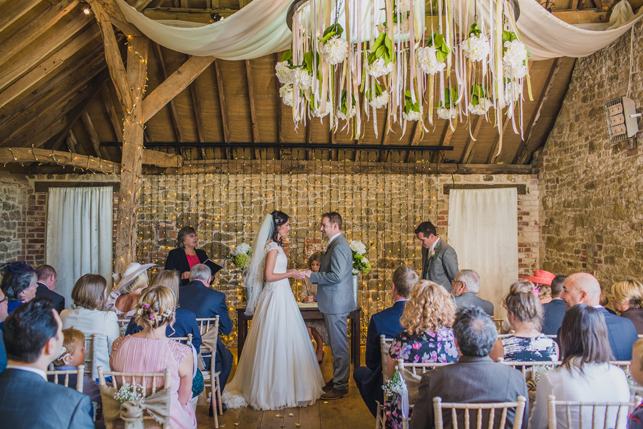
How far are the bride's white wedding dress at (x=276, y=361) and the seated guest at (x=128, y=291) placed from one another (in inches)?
40.7

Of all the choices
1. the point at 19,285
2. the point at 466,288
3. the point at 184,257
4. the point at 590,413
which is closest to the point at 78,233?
the point at 184,257

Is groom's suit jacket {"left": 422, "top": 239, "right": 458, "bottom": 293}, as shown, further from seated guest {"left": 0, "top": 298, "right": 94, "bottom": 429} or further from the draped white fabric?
seated guest {"left": 0, "top": 298, "right": 94, "bottom": 429}

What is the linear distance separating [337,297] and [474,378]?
2.35m

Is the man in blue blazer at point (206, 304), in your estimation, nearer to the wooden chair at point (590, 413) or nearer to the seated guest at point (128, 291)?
the seated guest at point (128, 291)

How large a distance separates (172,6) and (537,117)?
16.4 feet

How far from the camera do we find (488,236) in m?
7.01

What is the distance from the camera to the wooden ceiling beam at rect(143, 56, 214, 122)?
503cm

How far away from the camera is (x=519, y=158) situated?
23.6 feet

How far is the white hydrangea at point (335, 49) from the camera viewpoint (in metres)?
2.38

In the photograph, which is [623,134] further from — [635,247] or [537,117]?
[537,117]

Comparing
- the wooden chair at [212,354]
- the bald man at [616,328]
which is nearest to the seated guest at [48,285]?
the wooden chair at [212,354]

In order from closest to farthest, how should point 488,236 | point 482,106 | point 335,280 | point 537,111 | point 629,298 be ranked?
point 482,106 → point 629,298 → point 335,280 → point 537,111 → point 488,236

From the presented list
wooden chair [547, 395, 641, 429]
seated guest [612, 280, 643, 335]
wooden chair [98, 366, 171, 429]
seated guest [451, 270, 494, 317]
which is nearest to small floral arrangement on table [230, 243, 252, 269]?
seated guest [451, 270, 494, 317]

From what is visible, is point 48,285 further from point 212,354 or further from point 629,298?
point 629,298
